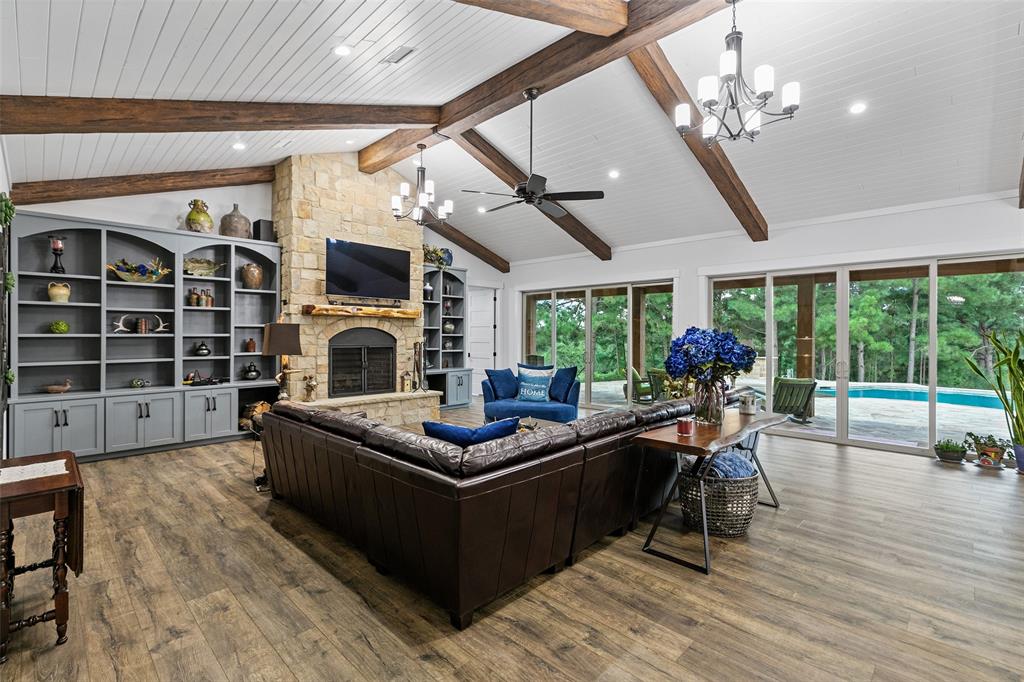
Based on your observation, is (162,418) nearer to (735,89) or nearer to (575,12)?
(575,12)

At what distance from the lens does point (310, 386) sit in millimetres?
6445

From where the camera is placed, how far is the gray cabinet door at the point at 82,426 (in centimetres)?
479

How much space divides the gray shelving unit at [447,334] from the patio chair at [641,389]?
2953 millimetres

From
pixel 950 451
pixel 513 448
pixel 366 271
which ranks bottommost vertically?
pixel 950 451

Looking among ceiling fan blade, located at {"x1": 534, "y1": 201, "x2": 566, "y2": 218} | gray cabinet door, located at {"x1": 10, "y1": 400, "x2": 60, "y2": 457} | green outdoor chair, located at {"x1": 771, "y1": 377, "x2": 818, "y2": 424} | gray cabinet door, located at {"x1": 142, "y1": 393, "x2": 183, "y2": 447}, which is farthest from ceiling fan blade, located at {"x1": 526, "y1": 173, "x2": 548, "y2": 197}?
gray cabinet door, located at {"x1": 10, "y1": 400, "x2": 60, "y2": 457}

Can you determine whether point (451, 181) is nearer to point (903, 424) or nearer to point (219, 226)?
point (219, 226)

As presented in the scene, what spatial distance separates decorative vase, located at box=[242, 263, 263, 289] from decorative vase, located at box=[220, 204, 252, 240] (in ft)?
1.28

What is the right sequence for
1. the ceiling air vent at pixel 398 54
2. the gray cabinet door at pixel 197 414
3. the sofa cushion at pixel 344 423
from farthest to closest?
the gray cabinet door at pixel 197 414 < the ceiling air vent at pixel 398 54 < the sofa cushion at pixel 344 423

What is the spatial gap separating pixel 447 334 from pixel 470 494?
692cm

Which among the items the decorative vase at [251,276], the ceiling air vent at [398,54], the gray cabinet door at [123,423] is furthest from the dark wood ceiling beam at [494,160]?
the gray cabinet door at [123,423]

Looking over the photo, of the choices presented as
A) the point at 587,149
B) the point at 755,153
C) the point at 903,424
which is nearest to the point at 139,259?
the point at 587,149

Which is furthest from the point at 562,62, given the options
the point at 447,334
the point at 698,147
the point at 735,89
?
the point at 447,334

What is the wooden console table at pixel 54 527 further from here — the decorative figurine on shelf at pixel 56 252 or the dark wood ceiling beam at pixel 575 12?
the decorative figurine on shelf at pixel 56 252

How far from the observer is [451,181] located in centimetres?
759
